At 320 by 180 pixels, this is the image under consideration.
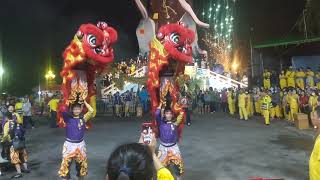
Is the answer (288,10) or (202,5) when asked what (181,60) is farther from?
(202,5)

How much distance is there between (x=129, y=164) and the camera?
214 centimetres

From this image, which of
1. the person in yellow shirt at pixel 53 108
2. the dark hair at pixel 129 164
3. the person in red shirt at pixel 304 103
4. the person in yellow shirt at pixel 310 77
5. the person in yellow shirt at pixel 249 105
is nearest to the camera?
the dark hair at pixel 129 164

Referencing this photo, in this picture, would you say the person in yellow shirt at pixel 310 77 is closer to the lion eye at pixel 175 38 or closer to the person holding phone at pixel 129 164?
the lion eye at pixel 175 38

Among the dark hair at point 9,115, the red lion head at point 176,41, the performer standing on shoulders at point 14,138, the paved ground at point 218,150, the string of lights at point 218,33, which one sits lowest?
the paved ground at point 218,150

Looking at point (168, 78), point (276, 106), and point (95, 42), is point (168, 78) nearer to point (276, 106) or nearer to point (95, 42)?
point (95, 42)

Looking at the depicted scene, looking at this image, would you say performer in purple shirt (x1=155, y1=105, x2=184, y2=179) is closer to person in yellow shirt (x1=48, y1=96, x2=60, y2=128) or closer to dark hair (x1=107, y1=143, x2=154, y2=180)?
dark hair (x1=107, y1=143, x2=154, y2=180)

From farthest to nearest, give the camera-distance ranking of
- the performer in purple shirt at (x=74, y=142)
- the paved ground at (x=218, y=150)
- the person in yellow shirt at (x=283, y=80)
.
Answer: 1. the person in yellow shirt at (x=283, y=80)
2. the paved ground at (x=218, y=150)
3. the performer in purple shirt at (x=74, y=142)

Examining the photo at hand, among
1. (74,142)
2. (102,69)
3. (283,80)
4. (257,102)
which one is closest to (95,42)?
(102,69)

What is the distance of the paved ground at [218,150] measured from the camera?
9.15 m

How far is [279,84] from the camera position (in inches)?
890

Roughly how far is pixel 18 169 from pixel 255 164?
581cm

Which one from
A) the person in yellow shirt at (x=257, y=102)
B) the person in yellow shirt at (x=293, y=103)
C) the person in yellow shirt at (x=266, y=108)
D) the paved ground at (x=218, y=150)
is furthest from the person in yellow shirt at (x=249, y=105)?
the person in yellow shirt at (x=293, y=103)

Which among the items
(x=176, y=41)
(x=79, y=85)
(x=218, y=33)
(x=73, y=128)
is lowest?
(x=73, y=128)

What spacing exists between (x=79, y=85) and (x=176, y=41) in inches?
80.9
